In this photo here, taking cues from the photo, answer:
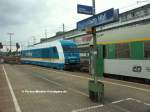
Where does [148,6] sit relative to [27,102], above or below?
above

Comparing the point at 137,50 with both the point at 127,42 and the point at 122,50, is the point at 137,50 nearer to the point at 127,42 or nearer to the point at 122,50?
the point at 127,42

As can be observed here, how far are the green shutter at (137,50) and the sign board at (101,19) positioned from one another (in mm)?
4807

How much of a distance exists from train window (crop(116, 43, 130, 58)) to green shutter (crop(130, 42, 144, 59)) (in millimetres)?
412

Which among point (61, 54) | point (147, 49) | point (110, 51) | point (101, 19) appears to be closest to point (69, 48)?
point (61, 54)

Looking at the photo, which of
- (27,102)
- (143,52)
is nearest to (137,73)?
(143,52)

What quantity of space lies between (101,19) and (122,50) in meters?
6.61

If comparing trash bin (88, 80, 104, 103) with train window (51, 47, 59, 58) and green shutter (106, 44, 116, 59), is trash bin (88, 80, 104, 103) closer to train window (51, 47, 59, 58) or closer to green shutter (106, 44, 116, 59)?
green shutter (106, 44, 116, 59)

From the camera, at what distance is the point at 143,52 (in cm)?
1309

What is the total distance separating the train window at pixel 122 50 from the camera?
14.5m

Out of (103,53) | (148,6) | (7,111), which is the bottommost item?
(7,111)

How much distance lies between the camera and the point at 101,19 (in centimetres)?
884

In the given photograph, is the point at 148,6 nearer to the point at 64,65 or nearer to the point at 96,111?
the point at 64,65

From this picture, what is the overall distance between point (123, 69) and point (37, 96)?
22.4 ft

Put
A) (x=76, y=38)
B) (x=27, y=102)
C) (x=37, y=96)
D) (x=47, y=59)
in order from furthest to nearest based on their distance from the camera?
(x=76, y=38) < (x=47, y=59) < (x=37, y=96) < (x=27, y=102)
